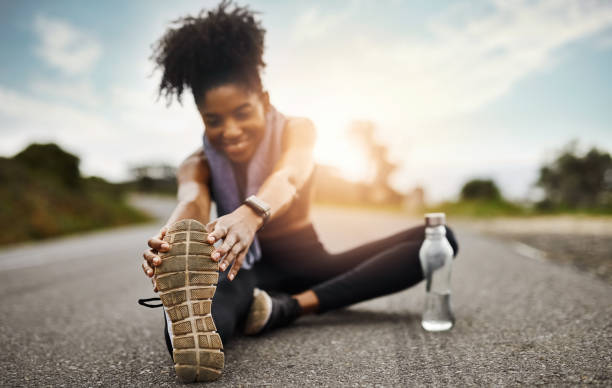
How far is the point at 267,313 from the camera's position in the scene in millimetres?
1987

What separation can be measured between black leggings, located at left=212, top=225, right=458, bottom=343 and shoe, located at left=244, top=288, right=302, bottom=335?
0.04 meters

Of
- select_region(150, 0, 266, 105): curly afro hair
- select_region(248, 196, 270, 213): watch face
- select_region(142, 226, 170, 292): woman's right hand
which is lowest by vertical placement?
select_region(142, 226, 170, 292): woman's right hand

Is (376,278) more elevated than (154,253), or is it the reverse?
(154,253)

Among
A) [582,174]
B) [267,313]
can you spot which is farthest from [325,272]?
[582,174]

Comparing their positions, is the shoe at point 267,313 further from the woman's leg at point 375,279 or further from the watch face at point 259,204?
the watch face at point 259,204

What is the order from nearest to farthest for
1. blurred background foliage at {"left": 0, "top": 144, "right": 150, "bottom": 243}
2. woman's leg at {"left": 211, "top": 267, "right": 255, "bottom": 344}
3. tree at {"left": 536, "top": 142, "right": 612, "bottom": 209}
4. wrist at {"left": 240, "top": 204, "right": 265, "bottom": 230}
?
wrist at {"left": 240, "top": 204, "right": 265, "bottom": 230}, woman's leg at {"left": 211, "top": 267, "right": 255, "bottom": 344}, blurred background foliage at {"left": 0, "top": 144, "right": 150, "bottom": 243}, tree at {"left": 536, "top": 142, "right": 612, "bottom": 209}

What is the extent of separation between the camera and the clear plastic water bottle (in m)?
2.06

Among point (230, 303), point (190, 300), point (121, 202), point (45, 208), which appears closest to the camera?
point (190, 300)

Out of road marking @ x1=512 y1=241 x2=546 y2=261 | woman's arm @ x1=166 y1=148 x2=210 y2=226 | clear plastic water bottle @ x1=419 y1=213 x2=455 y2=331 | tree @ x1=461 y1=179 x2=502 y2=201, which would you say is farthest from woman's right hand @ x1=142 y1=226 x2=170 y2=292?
tree @ x1=461 y1=179 x2=502 y2=201

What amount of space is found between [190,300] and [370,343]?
0.78 meters

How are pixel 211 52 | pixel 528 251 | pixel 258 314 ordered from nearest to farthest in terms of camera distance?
pixel 258 314 < pixel 211 52 < pixel 528 251

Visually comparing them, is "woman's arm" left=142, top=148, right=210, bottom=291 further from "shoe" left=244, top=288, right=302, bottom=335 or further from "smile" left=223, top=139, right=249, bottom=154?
"shoe" left=244, top=288, right=302, bottom=335

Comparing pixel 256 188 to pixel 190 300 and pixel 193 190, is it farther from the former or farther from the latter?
pixel 190 300

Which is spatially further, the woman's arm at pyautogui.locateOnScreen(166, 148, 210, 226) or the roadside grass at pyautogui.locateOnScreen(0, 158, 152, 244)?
the roadside grass at pyautogui.locateOnScreen(0, 158, 152, 244)
